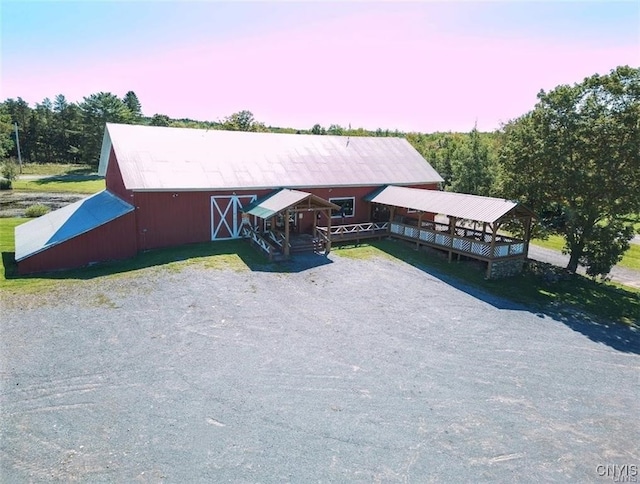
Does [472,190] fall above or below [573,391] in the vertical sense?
above

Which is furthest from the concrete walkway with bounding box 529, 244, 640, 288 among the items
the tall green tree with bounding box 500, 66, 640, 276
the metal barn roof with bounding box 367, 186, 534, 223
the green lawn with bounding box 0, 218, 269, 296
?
the green lawn with bounding box 0, 218, 269, 296

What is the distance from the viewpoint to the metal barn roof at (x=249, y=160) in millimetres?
20391

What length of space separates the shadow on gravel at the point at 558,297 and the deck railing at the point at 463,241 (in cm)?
80

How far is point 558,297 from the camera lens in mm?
18719

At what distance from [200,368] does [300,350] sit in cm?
279

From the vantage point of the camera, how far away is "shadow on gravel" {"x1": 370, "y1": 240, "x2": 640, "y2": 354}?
15.5 m

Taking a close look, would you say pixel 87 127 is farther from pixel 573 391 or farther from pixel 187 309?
pixel 573 391

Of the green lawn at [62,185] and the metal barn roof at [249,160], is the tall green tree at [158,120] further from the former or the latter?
the metal barn roof at [249,160]

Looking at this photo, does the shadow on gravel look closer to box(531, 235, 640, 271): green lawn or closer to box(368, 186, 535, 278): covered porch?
box(368, 186, 535, 278): covered porch

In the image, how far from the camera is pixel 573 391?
10.8 meters

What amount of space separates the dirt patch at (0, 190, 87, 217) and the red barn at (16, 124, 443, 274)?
12248 millimetres

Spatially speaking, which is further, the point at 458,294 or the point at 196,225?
the point at 196,225

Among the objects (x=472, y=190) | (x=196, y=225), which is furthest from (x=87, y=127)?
(x=472, y=190)

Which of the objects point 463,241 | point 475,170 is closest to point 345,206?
point 463,241
